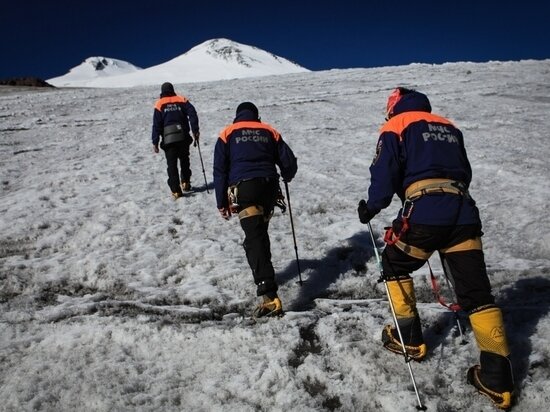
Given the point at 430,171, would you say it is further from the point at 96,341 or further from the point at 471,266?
the point at 96,341

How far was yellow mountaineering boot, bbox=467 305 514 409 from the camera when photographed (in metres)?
3.39

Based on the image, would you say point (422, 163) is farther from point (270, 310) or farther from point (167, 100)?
point (167, 100)

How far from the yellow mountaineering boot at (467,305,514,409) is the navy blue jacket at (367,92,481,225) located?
2.71 feet

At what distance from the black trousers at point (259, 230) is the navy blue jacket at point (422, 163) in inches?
61.3

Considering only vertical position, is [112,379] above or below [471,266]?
below

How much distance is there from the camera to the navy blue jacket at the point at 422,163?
3.68 m

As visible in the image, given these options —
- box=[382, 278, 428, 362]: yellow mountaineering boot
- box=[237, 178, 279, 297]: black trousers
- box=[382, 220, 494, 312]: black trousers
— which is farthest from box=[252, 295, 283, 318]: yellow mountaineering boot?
box=[382, 220, 494, 312]: black trousers

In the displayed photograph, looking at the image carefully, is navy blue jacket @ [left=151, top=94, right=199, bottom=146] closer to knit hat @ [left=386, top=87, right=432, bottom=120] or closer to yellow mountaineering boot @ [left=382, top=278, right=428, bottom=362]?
knit hat @ [left=386, top=87, right=432, bottom=120]

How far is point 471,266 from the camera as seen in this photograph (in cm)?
363

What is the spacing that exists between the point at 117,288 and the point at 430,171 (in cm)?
428

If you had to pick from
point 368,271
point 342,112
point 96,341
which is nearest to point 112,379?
point 96,341

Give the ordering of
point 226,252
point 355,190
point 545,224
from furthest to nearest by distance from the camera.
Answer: point 355,190, point 545,224, point 226,252

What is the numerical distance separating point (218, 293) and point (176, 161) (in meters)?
4.93

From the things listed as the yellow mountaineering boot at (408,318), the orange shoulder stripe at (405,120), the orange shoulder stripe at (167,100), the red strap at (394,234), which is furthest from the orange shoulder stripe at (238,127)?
the orange shoulder stripe at (167,100)
